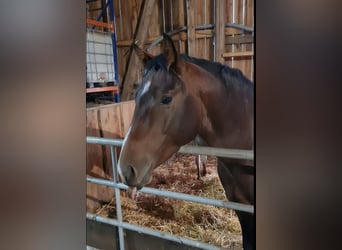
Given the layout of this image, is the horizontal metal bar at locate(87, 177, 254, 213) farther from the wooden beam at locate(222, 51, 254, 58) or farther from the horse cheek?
the wooden beam at locate(222, 51, 254, 58)

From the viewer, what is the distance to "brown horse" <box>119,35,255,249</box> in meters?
1.02

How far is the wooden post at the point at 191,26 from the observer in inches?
41.2

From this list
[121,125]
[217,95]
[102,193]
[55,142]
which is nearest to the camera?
[217,95]

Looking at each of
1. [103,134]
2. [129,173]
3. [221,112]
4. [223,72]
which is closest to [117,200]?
[129,173]

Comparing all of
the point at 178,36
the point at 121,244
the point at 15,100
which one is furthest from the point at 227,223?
the point at 15,100

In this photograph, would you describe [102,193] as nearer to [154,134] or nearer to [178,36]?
[154,134]

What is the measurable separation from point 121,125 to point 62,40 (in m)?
0.53

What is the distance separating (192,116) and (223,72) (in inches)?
7.3

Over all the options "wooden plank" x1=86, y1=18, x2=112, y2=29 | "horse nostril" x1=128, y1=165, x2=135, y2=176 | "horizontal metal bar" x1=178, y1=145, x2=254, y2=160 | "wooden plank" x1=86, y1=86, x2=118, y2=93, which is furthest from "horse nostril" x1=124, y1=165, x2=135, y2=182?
"wooden plank" x1=86, y1=18, x2=112, y2=29

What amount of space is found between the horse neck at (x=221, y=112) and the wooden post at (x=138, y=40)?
23 centimetres

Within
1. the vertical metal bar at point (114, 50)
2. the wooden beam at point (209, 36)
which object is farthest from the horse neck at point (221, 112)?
the vertical metal bar at point (114, 50)

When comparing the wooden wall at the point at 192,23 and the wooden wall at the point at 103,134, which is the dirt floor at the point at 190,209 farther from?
the wooden wall at the point at 192,23

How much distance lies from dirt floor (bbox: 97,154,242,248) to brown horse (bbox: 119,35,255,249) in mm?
31

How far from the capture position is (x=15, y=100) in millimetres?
1293
